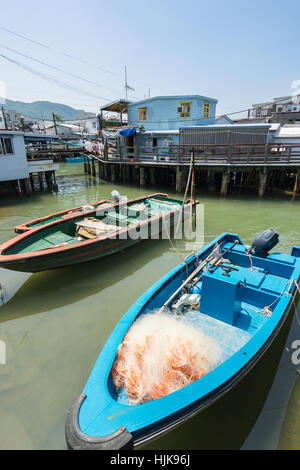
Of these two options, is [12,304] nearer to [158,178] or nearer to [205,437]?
[205,437]

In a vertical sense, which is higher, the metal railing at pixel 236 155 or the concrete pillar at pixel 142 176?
Result: the metal railing at pixel 236 155

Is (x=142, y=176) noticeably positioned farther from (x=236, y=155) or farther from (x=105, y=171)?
(x=236, y=155)

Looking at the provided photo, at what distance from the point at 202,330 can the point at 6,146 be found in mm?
16285

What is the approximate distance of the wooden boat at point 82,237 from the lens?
620cm

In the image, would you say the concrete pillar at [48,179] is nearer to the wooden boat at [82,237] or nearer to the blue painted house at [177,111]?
the blue painted house at [177,111]

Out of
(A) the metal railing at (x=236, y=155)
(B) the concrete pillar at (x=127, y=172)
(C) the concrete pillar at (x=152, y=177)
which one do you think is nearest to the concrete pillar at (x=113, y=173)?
(B) the concrete pillar at (x=127, y=172)

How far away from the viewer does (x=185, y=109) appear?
21.5 metres

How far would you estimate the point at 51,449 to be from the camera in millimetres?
3105

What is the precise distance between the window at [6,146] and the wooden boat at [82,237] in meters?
9.68

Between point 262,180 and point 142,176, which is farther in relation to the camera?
point 142,176

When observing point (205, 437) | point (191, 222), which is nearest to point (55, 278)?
point (205, 437)

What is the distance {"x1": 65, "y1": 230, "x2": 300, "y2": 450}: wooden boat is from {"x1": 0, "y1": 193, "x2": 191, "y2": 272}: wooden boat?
9.76 ft

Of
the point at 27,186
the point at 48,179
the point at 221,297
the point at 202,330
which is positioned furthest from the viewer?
the point at 48,179

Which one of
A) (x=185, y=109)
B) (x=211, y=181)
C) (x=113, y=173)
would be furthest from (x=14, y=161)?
(x=185, y=109)
